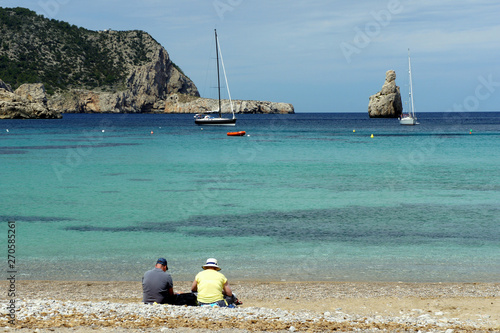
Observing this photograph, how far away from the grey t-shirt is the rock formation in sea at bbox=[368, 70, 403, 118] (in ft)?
557

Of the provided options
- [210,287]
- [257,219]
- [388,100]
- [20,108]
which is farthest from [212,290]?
[388,100]

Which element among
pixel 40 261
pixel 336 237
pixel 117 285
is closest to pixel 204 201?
pixel 336 237

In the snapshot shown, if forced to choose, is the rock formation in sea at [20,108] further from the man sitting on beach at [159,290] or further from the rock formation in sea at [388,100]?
the man sitting on beach at [159,290]

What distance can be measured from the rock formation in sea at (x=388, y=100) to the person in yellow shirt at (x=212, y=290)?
169466 mm

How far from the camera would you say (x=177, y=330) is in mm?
8477

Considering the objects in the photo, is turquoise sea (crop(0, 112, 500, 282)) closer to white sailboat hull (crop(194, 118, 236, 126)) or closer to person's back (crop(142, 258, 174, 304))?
person's back (crop(142, 258, 174, 304))

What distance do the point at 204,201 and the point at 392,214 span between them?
841 centimetres

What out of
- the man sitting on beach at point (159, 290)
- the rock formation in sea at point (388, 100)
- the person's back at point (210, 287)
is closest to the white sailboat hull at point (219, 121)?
the rock formation in sea at point (388, 100)

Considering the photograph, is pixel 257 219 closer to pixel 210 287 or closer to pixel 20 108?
pixel 210 287

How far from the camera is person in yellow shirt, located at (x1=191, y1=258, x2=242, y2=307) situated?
10414mm

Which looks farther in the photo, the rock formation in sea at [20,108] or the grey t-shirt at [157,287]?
the rock formation in sea at [20,108]

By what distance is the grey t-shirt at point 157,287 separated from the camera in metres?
10.6

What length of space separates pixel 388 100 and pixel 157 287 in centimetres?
17065

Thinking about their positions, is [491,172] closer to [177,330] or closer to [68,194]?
[68,194]
